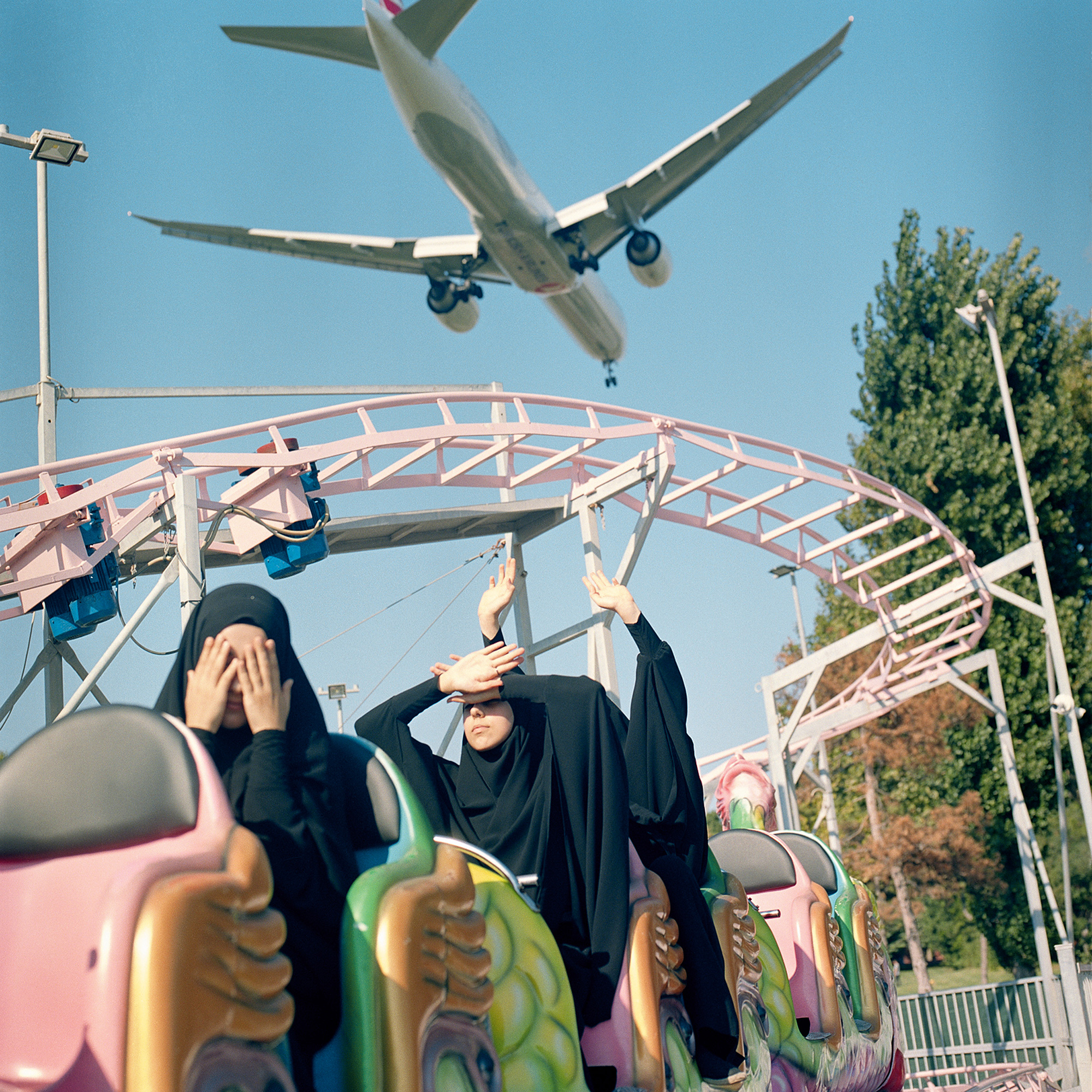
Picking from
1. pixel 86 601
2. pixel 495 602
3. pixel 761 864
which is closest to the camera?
pixel 495 602

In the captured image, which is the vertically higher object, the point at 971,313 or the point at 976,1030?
the point at 971,313

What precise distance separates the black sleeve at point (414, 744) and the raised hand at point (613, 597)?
2.79 feet

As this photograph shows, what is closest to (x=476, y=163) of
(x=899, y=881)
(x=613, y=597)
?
(x=613, y=597)

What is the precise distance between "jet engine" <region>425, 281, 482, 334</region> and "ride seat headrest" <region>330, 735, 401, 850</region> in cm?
1758

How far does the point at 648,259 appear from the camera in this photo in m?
17.9

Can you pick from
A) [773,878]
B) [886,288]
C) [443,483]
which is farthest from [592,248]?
[773,878]

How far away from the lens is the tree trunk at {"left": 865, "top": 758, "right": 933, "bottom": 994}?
2341cm

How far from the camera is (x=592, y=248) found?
18.8 meters

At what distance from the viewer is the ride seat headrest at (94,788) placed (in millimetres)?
1740

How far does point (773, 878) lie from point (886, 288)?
18921mm

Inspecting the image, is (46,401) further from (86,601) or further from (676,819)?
(676,819)

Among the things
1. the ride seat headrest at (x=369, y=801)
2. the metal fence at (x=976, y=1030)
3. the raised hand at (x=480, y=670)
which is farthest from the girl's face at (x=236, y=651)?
the metal fence at (x=976, y=1030)

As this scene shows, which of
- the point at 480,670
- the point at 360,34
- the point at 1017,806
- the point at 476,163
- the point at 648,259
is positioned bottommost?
the point at 1017,806

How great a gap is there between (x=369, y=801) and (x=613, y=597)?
1777mm
